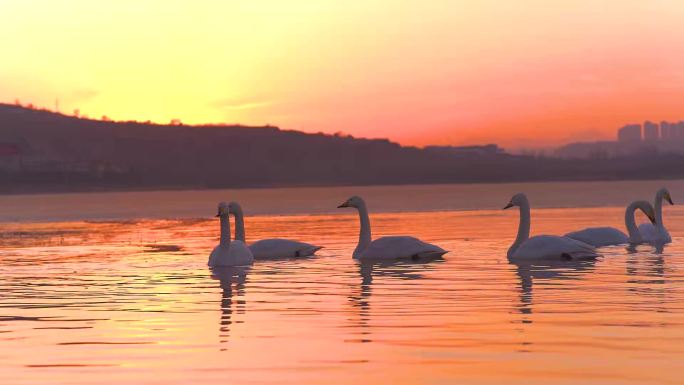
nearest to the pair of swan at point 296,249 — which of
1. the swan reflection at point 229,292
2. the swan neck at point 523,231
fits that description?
the swan reflection at point 229,292

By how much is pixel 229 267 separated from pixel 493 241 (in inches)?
342

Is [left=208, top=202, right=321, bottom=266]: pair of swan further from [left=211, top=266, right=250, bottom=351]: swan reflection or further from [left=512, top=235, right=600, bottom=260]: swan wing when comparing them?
[left=512, top=235, right=600, bottom=260]: swan wing

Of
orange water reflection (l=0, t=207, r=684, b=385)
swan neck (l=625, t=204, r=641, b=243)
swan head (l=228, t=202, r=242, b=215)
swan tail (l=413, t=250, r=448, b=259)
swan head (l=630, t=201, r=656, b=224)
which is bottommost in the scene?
orange water reflection (l=0, t=207, r=684, b=385)

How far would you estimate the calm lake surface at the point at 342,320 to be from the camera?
10828mm

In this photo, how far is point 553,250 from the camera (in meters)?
22.7

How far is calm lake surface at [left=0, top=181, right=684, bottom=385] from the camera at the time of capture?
10.8m

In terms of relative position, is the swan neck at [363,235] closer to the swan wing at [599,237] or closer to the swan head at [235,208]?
the swan head at [235,208]

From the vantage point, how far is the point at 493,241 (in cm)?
2938

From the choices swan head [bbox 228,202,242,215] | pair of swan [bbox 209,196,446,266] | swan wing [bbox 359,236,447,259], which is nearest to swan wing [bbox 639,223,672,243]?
pair of swan [bbox 209,196,446,266]

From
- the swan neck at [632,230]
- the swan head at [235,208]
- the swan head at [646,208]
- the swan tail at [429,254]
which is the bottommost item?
the swan tail at [429,254]

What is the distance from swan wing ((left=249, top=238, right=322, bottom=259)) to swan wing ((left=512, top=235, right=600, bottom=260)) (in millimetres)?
4333

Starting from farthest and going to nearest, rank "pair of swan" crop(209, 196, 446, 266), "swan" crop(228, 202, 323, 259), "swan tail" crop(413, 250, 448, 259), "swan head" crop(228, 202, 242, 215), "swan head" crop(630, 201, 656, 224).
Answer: "swan head" crop(630, 201, 656, 224), "swan head" crop(228, 202, 242, 215), "swan" crop(228, 202, 323, 259), "swan tail" crop(413, 250, 448, 259), "pair of swan" crop(209, 196, 446, 266)

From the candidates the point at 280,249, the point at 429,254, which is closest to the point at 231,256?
the point at 280,249

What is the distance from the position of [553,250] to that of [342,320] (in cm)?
921
